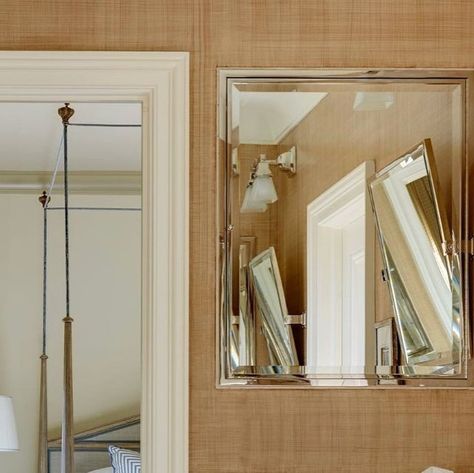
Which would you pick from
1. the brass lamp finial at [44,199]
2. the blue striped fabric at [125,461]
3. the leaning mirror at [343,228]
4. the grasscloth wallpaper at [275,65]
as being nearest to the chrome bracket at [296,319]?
the leaning mirror at [343,228]

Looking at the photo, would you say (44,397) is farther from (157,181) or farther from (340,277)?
(340,277)

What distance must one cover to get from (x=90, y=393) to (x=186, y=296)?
0.28 meters

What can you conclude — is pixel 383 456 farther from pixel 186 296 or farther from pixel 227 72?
pixel 227 72

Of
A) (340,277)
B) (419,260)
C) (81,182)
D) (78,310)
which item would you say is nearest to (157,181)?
(81,182)

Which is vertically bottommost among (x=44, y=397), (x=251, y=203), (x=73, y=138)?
(x=44, y=397)

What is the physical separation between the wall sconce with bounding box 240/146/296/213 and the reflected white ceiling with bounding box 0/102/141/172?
0.79ft

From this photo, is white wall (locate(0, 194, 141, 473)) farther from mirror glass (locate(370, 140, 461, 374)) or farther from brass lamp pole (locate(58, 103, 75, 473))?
mirror glass (locate(370, 140, 461, 374))

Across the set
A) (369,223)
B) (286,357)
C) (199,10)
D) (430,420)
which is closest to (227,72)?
(199,10)

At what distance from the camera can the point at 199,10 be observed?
8.59 ft

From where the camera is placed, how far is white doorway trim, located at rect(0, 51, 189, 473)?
99.7 inches

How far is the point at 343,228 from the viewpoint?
2576mm

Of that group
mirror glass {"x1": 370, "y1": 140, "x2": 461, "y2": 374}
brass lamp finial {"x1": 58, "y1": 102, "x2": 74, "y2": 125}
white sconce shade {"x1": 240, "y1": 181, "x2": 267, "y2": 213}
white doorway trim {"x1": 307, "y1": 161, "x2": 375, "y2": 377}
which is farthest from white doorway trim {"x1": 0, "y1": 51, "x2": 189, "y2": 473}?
mirror glass {"x1": 370, "y1": 140, "x2": 461, "y2": 374}

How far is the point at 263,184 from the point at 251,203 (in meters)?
0.05

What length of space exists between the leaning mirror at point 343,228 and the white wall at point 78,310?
201 millimetres
